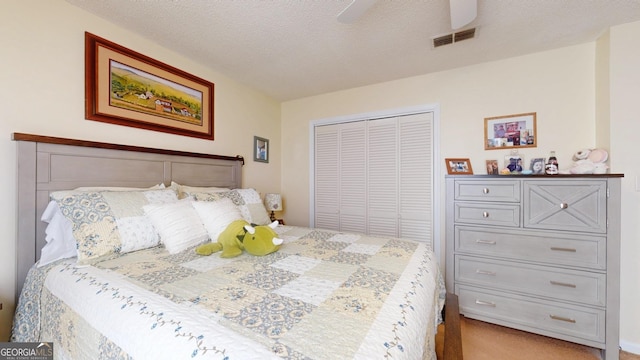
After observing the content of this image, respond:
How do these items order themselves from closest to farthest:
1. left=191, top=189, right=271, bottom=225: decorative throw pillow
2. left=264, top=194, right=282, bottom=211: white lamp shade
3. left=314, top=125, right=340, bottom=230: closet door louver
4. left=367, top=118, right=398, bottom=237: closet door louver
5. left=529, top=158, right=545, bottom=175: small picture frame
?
left=191, top=189, right=271, bottom=225: decorative throw pillow → left=529, top=158, right=545, bottom=175: small picture frame → left=367, top=118, right=398, bottom=237: closet door louver → left=264, top=194, right=282, bottom=211: white lamp shade → left=314, top=125, right=340, bottom=230: closet door louver

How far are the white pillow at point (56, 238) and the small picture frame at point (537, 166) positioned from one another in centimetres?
339

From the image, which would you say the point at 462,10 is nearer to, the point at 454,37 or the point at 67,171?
the point at 454,37

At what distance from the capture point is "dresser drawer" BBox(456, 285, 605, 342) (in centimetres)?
169

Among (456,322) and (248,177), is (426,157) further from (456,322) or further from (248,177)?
(248,177)

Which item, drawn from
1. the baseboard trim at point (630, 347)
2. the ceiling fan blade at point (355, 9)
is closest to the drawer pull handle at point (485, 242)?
the baseboard trim at point (630, 347)

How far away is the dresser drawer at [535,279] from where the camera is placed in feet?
5.54

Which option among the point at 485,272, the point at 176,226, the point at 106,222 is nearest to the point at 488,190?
the point at 485,272

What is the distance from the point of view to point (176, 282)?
1048 mm

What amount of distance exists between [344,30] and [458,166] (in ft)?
5.38

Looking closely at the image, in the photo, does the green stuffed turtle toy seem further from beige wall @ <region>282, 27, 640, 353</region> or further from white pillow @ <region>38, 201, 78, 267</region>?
beige wall @ <region>282, 27, 640, 353</region>

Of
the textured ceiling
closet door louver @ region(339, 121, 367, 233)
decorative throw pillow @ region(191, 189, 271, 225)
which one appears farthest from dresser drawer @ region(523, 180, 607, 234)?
decorative throw pillow @ region(191, 189, 271, 225)

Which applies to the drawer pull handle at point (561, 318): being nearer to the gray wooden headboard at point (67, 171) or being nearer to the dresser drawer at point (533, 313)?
the dresser drawer at point (533, 313)

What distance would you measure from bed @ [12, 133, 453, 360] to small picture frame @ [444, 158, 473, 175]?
1.09 meters

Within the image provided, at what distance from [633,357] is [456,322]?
1.59m
